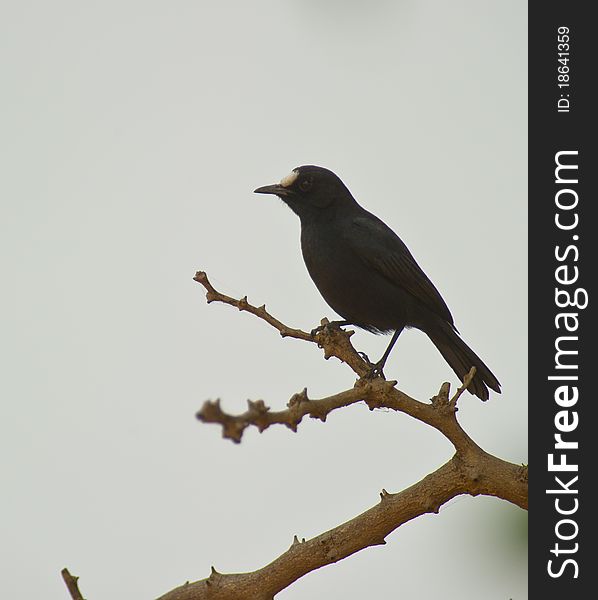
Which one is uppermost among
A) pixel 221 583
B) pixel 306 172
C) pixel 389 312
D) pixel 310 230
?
pixel 306 172

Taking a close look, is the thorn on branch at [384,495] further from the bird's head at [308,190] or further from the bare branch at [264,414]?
the bird's head at [308,190]

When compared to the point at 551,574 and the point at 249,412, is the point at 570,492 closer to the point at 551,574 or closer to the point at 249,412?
the point at 551,574

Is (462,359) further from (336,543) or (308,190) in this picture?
(336,543)

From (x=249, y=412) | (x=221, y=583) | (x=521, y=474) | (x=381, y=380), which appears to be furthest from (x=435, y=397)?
(x=249, y=412)

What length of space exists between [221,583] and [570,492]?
1.29m

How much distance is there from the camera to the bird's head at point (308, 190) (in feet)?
15.2

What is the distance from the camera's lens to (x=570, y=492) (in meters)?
3.50

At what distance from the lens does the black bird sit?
14.6ft

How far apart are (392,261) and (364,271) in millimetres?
141

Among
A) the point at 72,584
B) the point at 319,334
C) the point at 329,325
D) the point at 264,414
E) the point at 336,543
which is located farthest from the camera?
the point at 329,325

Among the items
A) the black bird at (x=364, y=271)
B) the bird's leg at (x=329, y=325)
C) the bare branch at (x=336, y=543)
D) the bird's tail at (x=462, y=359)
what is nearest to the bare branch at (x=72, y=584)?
the bare branch at (x=336, y=543)

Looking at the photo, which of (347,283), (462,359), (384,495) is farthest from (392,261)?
(384,495)

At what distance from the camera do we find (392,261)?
4.48m

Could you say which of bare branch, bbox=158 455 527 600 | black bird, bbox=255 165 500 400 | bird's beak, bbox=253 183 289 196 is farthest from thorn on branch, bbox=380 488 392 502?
bird's beak, bbox=253 183 289 196
